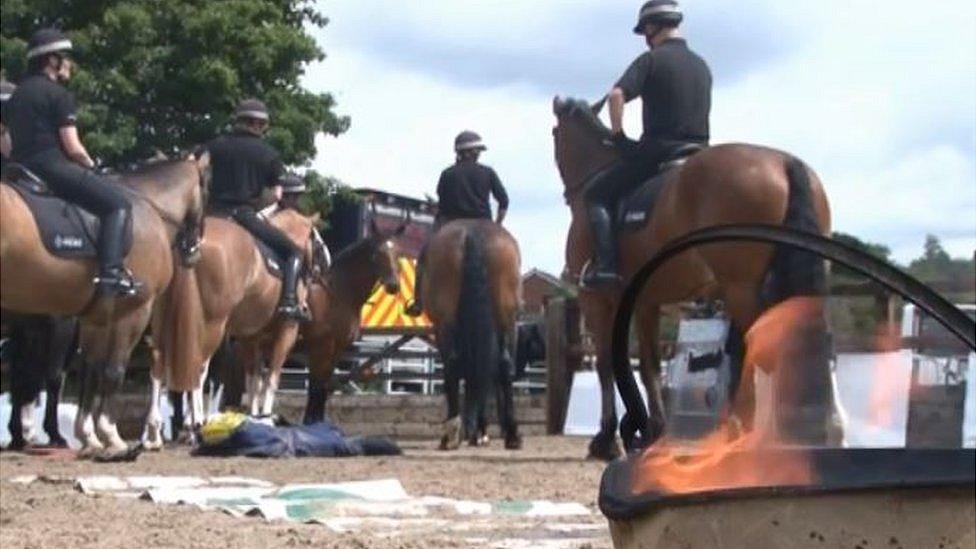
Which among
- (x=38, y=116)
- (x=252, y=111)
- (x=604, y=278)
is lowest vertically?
(x=604, y=278)

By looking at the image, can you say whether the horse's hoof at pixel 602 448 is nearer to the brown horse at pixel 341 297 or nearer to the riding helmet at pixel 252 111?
the riding helmet at pixel 252 111

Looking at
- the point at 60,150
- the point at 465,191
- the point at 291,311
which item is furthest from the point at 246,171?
the point at 60,150

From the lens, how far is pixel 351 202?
25281 millimetres

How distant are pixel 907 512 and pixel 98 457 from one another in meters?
8.31

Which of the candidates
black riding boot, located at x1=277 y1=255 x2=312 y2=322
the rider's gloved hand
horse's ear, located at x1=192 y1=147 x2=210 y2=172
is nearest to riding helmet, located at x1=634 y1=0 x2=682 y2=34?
the rider's gloved hand

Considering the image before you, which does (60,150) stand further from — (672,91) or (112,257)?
(672,91)

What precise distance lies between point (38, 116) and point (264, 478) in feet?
9.05

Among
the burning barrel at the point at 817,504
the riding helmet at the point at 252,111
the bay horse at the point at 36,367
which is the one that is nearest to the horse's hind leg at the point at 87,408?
the bay horse at the point at 36,367

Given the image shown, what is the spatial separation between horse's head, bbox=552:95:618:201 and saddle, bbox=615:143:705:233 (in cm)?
70

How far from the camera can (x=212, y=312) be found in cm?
1326

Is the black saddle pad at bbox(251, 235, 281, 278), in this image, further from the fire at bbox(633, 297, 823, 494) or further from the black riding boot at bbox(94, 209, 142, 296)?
the fire at bbox(633, 297, 823, 494)

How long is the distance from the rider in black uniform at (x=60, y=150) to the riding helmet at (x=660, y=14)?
317cm

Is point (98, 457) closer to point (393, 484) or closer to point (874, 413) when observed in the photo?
point (393, 484)

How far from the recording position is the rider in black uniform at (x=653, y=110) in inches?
393
